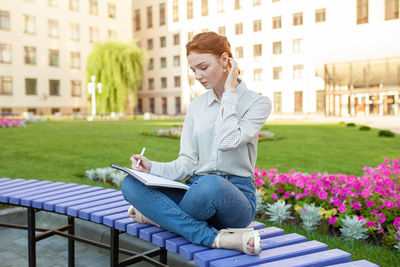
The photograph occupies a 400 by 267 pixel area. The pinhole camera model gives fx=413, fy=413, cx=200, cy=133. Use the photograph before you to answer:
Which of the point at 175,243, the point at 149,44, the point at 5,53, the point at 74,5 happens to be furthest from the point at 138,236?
the point at 149,44

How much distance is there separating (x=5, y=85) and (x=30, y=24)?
Result: 6.71m

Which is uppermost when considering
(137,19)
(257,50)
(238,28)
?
(137,19)

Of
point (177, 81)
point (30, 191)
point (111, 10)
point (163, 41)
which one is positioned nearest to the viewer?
point (30, 191)

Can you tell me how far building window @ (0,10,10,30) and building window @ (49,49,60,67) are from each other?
4.80m

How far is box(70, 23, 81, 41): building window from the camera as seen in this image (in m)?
44.2

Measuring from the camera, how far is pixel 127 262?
272cm

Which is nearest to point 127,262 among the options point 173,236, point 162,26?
point 173,236

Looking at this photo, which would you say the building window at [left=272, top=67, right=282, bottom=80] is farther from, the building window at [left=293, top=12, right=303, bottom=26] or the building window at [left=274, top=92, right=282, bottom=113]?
the building window at [left=293, top=12, right=303, bottom=26]

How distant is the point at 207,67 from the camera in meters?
2.42

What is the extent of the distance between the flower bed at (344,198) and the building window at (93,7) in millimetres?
45042

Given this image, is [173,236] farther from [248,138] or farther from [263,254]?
[248,138]

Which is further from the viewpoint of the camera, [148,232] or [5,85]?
[5,85]

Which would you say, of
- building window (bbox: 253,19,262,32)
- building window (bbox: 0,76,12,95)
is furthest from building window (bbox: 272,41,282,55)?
building window (bbox: 0,76,12,95)

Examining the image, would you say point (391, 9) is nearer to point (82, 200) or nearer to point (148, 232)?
point (82, 200)
